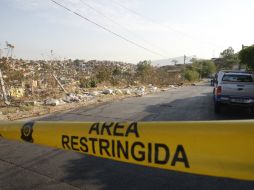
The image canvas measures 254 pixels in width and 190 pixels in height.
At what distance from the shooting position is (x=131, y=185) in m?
5.12

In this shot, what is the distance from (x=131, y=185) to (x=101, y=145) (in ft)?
9.10

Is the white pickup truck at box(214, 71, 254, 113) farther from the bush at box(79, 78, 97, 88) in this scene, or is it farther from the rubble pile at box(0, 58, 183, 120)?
the bush at box(79, 78, 97, 88)

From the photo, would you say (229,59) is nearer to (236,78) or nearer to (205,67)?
(205,67)

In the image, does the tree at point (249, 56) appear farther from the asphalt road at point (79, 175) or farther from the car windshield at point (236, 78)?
the asphalt road at point (79, 175)

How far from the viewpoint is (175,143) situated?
2.10 meters

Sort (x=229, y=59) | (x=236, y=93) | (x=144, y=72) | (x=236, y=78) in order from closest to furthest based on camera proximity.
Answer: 1. (x=236, y=93)
2. (x=236, y=78)
3. (x=144, y=72)
4. (x=229, y=59)

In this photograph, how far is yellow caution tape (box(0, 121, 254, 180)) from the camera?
190 cm

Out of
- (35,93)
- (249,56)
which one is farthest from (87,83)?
(249,56)

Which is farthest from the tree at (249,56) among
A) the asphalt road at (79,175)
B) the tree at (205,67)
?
the tree at (205,67)

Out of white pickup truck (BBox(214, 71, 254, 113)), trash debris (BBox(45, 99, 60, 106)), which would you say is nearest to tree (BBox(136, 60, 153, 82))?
trash debris (BBox(45, 99, 60, 106))

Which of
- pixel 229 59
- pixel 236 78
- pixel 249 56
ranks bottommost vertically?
pixel 236 78

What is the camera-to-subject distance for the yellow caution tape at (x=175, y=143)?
1896 millimetres

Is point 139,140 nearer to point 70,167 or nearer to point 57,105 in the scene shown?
point 70,167

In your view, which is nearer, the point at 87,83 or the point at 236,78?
the point at 236,78
